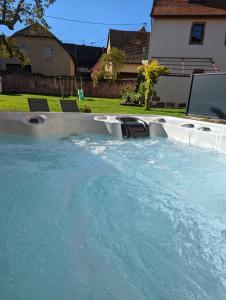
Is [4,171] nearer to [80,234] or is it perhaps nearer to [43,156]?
[43,156]

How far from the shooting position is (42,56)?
26.5 meters

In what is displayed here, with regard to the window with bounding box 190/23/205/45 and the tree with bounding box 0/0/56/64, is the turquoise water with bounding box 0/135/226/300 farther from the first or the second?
the window with bounding box 190/23/205/45

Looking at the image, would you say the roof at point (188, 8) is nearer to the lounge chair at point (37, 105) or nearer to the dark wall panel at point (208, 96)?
the dark wall panel at point (208, 96)

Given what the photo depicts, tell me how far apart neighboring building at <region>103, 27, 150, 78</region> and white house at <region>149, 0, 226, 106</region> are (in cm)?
798

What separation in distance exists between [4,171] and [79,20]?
27806mm

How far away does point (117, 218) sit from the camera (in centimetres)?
313

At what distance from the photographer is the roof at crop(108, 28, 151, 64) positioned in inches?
1012

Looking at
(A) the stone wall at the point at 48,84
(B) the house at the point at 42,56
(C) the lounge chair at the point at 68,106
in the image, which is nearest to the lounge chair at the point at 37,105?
(C) the lounge chair at the point at 68,106

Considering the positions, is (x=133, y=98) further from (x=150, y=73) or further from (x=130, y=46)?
(x=130, y=46)

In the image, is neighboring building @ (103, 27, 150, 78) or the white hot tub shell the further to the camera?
neighboring building @ (103, 27, 150, 78)

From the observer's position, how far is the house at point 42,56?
25.8 m

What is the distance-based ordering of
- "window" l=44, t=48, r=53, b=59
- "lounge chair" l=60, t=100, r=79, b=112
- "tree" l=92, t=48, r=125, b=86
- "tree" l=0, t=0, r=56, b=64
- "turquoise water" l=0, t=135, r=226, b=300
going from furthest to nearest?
"window" l=44, t=48, r=53, b=59
"tree" l=92, t=48, r=125, b=86
"tree" l=0, t=0, r=56, b=64
"lounge chair" l=60, t=100, r=79, b=112
"turquoise water" l=0, t=135, r=226, b=300

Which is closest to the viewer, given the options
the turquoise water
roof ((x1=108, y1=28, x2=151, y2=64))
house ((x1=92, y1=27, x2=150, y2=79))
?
the turquoise water

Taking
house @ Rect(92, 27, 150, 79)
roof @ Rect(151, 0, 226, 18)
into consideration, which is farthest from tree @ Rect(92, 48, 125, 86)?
roof @ Rect(151, 0, 226, 18)
